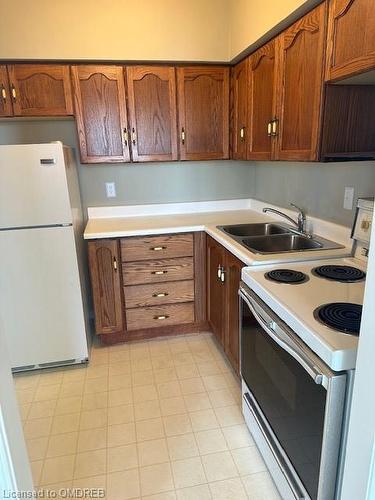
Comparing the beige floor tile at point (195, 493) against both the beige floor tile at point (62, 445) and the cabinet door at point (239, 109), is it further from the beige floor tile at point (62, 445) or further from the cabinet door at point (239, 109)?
the cabinet door at point (239, 109)

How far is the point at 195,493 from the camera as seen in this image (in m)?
1.47

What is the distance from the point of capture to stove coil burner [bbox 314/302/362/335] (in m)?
1.06

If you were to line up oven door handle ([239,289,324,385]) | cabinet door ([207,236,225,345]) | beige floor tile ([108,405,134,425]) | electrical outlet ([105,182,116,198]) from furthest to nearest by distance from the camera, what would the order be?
electrical outlet ([105,182,116,198]), cabinet door ([207,236,225,345]), beige floor tile ([108,405,134,425]), oven door handle ([239,289,324,385])

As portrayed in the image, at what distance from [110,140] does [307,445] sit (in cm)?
216

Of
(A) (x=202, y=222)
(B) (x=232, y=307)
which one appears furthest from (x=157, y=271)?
(B) (x=232, y=307)

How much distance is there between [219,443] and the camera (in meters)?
1.72

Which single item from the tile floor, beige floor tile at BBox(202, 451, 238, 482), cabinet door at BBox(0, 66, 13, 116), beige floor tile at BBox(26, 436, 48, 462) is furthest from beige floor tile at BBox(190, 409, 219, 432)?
cabinet door at BBox(0, 66, 13, 116)

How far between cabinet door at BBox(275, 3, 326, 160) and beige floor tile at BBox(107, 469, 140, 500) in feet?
5.44

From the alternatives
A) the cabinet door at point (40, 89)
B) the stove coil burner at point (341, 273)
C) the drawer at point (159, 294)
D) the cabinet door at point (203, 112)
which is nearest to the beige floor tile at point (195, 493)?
the stove coil burner at point (341, 273)

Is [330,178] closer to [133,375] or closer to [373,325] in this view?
[373,325]

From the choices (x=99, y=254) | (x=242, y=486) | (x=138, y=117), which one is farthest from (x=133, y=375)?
(x=138, y=117)

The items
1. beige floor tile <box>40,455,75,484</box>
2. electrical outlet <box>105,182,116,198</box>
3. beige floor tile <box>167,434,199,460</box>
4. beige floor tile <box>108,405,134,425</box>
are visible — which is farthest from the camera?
electrical outlet <box>105,182,116,198</box>

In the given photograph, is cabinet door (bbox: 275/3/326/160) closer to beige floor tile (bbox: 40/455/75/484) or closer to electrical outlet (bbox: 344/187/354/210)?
electrical outlet (bbox: 344/187/354/210)

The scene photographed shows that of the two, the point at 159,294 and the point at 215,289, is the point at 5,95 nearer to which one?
the point at 159,294
